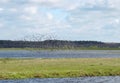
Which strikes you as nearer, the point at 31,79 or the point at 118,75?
the point at 31,79

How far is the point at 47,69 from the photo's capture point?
213 ft

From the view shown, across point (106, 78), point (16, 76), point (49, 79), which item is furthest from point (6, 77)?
point (106, 78)

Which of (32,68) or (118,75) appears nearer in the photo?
(118,75)

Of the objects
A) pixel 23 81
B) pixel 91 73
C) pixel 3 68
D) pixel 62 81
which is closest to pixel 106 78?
pixel 91 73

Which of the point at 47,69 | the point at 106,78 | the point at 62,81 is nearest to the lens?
the point at 62,81

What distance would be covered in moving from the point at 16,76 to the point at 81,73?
31.4ft

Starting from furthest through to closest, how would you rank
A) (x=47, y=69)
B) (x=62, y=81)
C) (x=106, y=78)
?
(x=47, y=69) → (x=106, y=78) → (x=62, y=81)

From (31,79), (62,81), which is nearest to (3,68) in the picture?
(31,79)

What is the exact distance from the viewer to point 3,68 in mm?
66000

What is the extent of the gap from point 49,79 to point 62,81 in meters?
2.80

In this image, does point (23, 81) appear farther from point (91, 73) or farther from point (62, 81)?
point (91, 73)

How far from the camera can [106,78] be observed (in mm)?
59781

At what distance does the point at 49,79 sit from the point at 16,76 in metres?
4.73

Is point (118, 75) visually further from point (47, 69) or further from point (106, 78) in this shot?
point (47, 69)
